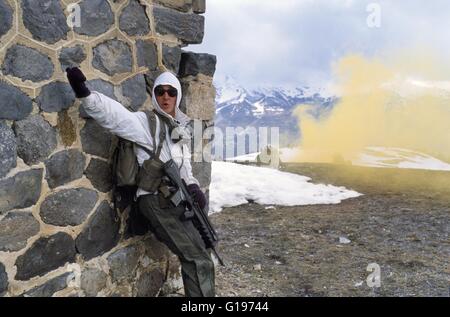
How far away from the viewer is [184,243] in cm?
458

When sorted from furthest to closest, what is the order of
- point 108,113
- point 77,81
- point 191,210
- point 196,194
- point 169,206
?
point 196,194
point 191,210
point 169,206
point 108,113
point 77,81

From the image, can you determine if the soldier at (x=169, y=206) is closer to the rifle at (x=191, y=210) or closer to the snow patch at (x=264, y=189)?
the rifle at (x=191, y=210)

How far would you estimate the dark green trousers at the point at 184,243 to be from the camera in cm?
453

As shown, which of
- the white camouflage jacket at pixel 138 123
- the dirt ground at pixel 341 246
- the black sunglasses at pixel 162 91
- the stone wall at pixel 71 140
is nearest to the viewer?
the stone wall at pixel 71 140

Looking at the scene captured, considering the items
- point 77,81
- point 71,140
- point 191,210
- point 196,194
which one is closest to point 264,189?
point 196,194

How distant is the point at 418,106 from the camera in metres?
64.2

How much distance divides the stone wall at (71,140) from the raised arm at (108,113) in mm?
291

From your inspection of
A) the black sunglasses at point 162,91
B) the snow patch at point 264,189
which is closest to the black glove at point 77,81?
the black sunglasses at point 162,91

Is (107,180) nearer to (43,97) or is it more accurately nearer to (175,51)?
(43,97)

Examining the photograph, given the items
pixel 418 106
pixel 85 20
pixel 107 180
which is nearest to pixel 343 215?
pixel 107 180

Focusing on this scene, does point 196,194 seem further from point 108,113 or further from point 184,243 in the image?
point 108,113

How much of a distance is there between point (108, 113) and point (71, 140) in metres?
0.45

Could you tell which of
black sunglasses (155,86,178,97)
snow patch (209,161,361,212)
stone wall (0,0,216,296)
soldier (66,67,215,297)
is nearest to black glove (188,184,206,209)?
soldier (66,67,215,297)
